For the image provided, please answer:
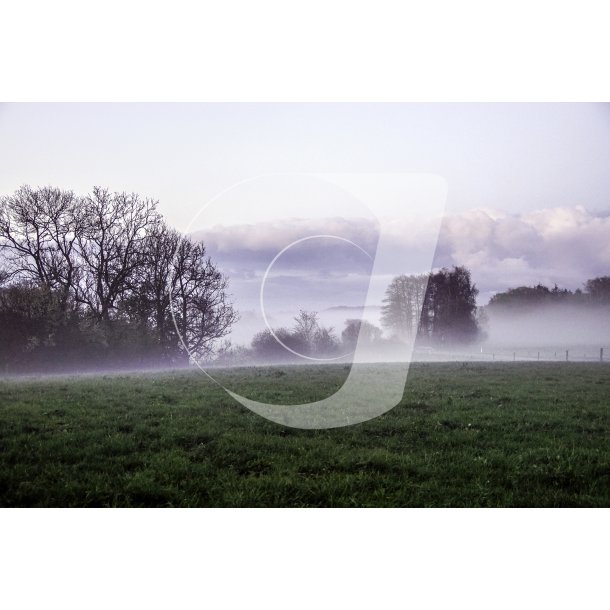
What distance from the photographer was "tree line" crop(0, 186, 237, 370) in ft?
33.7

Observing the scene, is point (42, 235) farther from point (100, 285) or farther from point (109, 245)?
point (100, 285)

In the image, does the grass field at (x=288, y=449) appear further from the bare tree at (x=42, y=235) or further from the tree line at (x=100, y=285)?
the bare tree at (x=42, y=235)

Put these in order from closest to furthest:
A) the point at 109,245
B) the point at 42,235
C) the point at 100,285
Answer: the point at 42,235, the point at 109,245, the point at 100,285

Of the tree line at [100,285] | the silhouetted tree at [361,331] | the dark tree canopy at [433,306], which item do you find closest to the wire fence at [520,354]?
the dark tree canopy at [433,306]

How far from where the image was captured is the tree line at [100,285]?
10273 millimetres

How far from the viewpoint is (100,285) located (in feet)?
38.5

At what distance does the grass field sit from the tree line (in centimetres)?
144

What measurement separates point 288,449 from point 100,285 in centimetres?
791

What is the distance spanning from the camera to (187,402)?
9188mm

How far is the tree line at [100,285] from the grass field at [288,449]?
4.72 ft

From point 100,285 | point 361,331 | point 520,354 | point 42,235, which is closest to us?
point 361,331

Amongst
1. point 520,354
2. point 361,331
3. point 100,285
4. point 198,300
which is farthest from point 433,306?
point 100,285

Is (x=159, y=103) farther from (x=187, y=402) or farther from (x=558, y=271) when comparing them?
(x=558, y=271)
